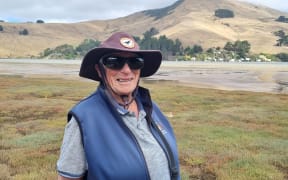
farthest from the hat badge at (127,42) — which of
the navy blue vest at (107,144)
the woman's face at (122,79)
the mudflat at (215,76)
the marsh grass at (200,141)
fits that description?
the mudflat at (215,76)

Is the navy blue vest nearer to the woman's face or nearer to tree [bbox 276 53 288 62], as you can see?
the woman's face

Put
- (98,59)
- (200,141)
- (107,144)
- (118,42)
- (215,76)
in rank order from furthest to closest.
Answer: (215,76) < (200,141) < (98,59) < (118,42) < (107,144)

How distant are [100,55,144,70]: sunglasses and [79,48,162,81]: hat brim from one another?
5 centimetres

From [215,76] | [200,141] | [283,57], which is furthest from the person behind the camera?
[283,57]

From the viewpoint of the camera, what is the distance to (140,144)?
3.24m

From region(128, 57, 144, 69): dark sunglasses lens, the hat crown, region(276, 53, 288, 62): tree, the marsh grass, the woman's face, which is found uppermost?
the hat crown

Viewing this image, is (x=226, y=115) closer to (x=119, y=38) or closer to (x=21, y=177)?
(x=21, y=177)

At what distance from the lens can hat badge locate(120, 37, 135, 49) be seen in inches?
135

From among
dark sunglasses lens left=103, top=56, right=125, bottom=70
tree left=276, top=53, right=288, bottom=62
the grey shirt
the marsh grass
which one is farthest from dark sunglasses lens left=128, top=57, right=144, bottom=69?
tree left=276, top=53, right=288, bottom=62

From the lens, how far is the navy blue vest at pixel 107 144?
3.05 metres

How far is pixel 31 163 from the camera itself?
417 inches

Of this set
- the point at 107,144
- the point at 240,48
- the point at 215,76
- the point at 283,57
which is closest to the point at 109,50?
the point at 107,144

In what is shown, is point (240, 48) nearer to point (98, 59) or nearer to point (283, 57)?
point (283, 57)

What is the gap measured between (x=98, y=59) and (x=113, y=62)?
6.6 inches
